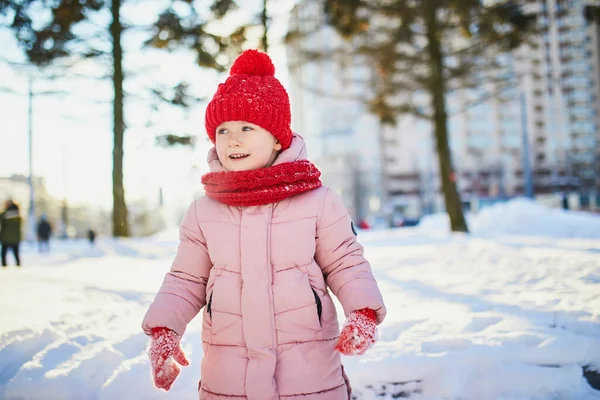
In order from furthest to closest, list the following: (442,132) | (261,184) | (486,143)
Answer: (486,143), (442,132), (261,184)

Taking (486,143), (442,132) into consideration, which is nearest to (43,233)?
(442,132)

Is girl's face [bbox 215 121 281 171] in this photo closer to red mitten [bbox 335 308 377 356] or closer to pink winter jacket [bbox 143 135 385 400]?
pink winter jacket [bbox 143 135 385 400]

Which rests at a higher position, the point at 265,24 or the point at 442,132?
the point at 265,24

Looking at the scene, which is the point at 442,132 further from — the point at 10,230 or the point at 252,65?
the point at 252,65

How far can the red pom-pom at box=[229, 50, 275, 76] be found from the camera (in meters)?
2.18

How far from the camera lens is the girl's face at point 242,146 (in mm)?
1976

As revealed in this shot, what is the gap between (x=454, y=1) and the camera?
411 inches

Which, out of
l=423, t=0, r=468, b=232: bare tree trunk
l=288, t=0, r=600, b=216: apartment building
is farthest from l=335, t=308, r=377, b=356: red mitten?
l=288, t=0, r=600, b=216: apartment building

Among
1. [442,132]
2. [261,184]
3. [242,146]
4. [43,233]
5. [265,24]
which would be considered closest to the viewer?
[261,184]

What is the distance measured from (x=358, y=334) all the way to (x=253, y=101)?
1.08 metres

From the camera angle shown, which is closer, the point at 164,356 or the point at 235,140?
the point at 164,356

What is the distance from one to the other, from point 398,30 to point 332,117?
2328 inches

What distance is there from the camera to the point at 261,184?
6.03 feet

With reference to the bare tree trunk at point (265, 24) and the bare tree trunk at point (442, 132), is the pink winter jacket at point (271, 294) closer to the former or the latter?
the bare tree trunk at point (265, 24)
